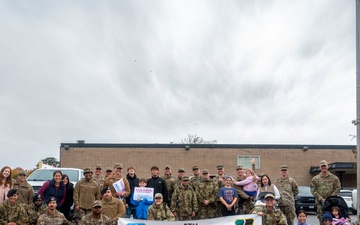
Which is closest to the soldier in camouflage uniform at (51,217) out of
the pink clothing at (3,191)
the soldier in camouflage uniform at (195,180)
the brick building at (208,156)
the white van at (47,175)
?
the pink clothing at (3,191)

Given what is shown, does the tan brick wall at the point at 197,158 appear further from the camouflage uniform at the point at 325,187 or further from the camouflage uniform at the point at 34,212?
the camouflage uniform at the point at 34,212

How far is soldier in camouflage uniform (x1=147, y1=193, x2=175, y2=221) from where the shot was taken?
10266mm

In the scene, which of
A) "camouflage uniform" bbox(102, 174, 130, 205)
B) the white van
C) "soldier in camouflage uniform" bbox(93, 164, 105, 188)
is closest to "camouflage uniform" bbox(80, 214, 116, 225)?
"camouflage uniform" bbox(102, 174, 130, 205)

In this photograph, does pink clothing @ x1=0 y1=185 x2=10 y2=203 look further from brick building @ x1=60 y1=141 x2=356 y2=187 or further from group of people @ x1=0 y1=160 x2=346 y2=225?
brick building @ x1=60 y1=141 x2=356 y2=187

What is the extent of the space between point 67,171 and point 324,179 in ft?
27.1

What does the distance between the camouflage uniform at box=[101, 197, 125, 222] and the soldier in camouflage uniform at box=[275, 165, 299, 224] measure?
4.28 meters

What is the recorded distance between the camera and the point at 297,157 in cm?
3866

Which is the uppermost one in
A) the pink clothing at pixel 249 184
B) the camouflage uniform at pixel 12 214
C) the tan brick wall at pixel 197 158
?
the tan brick wall at pixel 197 158

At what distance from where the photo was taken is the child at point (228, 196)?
10.8 meters

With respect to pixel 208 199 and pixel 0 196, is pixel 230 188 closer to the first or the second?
pixel 208 199

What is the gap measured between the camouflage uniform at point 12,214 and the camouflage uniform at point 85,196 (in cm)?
136

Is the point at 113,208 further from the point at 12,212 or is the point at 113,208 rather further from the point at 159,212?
the point at 12,212

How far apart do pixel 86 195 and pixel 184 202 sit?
2.51m

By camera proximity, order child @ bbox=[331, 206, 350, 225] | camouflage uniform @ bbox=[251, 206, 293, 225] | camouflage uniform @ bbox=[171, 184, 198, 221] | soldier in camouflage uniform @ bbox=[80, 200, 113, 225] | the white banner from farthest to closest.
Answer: camouflage uniform @ bbox=[171, 184, 198, 221]
child @ bbox=[331, 206, 350, 225]
the white banner
camouflage uniform @ bbox=[251, 206, 293, 225]
soldier in camouflage uniform @ bbox=[80, 200, 113, 225]
